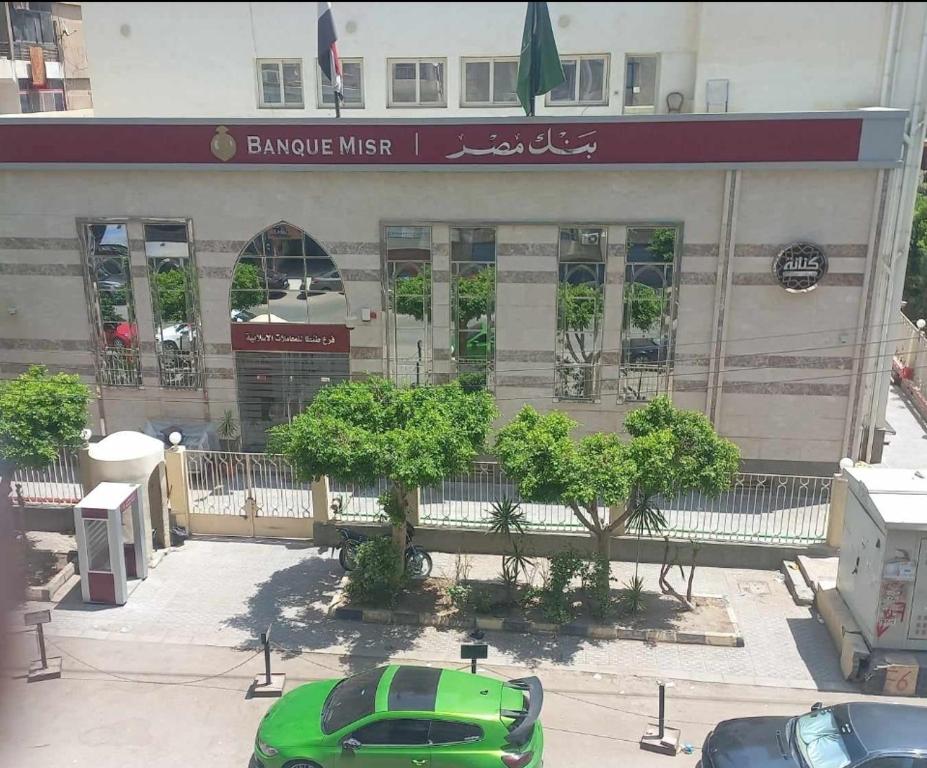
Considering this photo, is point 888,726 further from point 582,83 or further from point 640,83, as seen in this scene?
point 582,83

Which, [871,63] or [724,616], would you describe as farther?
[871,63]

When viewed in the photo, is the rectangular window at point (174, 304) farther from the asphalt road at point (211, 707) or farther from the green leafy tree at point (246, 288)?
the asphalt road at point (211, 707)

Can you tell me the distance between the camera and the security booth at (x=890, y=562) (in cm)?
1102

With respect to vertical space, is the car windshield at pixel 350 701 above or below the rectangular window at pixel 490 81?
below

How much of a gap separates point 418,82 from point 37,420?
1099cm

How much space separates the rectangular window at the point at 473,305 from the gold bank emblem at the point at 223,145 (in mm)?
4547

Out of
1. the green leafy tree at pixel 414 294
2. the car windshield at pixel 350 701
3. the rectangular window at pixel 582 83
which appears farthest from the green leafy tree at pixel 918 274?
the car windshield at pixel 350 701

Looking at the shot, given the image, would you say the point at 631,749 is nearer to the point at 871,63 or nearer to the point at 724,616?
the point at 724,616

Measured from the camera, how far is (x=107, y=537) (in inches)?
522

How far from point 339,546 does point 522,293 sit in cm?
616

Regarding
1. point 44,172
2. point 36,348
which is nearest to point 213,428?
point 36,348

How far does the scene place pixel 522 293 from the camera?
16844 millimetres

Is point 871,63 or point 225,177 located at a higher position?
point 871,63

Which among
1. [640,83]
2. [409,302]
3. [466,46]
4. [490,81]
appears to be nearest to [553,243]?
[409,302]
